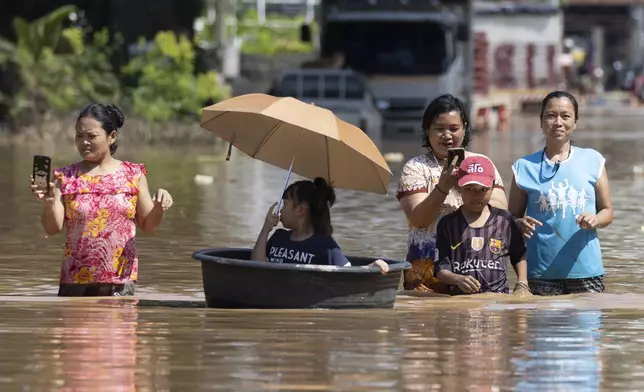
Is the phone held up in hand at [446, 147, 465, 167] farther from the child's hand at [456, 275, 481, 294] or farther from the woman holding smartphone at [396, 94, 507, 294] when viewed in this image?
the child's hand at [456, 275, 481, 294]

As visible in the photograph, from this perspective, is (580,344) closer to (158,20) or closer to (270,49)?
(158,20)

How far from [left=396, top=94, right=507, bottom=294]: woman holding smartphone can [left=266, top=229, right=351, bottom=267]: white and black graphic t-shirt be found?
470mm

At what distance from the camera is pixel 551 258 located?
10094 millimetres

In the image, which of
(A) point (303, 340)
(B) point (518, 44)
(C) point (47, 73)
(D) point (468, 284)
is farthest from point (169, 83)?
(A) point (303, 340)

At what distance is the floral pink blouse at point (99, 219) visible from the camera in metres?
9.55

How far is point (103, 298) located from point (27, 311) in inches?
15.9

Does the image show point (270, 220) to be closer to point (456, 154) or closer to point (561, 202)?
point (456, 154)

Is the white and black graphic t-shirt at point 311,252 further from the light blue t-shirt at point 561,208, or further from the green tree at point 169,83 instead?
the green tree at point 169,83

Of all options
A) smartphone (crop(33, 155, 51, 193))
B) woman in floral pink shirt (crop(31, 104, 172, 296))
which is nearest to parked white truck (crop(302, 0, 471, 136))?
woman in floral pink shirt (crop(31, 104, 172, 296))

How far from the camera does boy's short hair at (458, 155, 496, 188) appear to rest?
953cm

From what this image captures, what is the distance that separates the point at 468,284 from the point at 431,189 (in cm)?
54

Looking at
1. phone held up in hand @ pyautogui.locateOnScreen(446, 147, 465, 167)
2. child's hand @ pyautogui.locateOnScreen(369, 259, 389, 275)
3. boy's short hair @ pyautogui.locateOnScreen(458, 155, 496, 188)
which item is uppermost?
phone held up in hand @ pyautogui.locateOnScreen(446, 147, 465, 167)

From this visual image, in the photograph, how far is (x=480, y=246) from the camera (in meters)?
9.77

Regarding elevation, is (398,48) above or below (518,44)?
above
